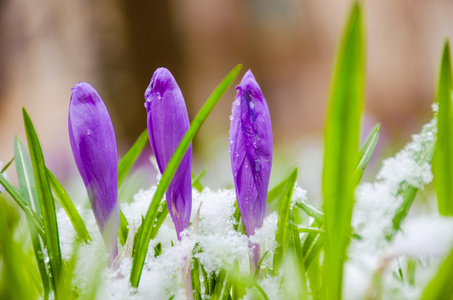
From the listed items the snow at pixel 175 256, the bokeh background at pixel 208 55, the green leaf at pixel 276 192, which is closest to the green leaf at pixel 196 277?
the snow at pixel 175 256

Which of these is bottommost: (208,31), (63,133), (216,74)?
(63,133)

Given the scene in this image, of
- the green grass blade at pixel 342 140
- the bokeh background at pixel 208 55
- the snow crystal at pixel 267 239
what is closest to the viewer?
the green grass blade at pixel 342 140

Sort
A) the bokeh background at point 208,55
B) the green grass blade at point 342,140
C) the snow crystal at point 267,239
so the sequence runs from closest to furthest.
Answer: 1. the green grass blade at point 342,140
2. the snow crystal at point 267,239
3. the bokeh background at point 208,55

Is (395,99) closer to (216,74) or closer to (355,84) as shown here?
(216,74)

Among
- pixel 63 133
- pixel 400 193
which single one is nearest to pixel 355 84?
pixel 400 193

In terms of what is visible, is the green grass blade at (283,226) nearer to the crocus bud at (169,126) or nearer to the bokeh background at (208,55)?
the crocus bud at (169,126)
